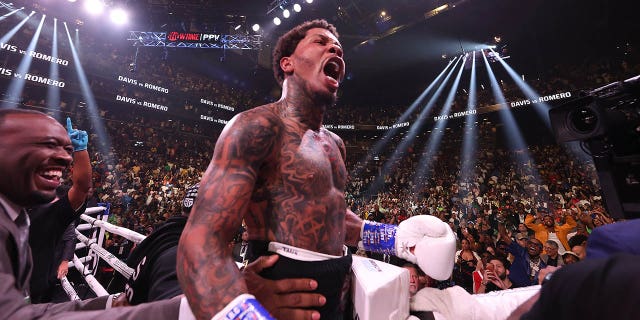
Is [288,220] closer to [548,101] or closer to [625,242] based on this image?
[625,242]

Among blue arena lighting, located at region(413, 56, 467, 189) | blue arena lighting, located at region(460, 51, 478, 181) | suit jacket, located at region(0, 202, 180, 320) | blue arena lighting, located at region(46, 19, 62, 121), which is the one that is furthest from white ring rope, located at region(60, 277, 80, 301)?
blue arena lighting, located at region(460, 51, 478, 181)

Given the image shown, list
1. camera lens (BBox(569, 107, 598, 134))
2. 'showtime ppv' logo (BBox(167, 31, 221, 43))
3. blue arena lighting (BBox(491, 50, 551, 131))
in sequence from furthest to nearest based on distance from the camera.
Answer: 1. 'showtime ppv' logo (BBox(167, 31, 221, 43))
2. blue arena lighting (BBox(491, 50, 551, 131))
3. camera lens (BBox(569, 107, 598, 134))

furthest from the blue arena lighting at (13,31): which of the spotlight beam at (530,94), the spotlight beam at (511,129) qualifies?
the spotlight beam at (530,94)

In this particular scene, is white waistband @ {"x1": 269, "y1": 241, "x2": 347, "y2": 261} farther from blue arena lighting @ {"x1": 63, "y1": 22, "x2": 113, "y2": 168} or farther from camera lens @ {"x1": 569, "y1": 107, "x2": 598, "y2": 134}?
blue arena lighting @ {"x1": 63, "y1": 22, "x2": 113, "y2": 168}

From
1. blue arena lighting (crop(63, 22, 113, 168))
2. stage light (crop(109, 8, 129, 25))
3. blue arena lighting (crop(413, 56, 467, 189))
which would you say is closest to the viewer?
stage light (crop(109, 8, 129, 25))

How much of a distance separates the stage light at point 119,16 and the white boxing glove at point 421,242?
59.2ft

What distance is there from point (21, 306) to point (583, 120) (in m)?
3.59

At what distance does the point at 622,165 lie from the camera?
2.20m

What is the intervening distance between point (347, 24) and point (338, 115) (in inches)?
363

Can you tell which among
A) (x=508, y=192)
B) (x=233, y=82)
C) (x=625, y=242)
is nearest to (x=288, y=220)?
(x=625, y=242)

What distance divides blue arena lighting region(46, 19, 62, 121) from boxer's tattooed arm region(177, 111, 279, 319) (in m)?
20.4

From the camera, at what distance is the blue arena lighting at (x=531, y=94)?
15070mm

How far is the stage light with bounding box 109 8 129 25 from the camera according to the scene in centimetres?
1423

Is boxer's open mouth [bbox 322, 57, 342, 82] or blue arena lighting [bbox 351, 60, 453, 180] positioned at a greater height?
blue arena lighting [bbox 351, 60, 453, 180]
